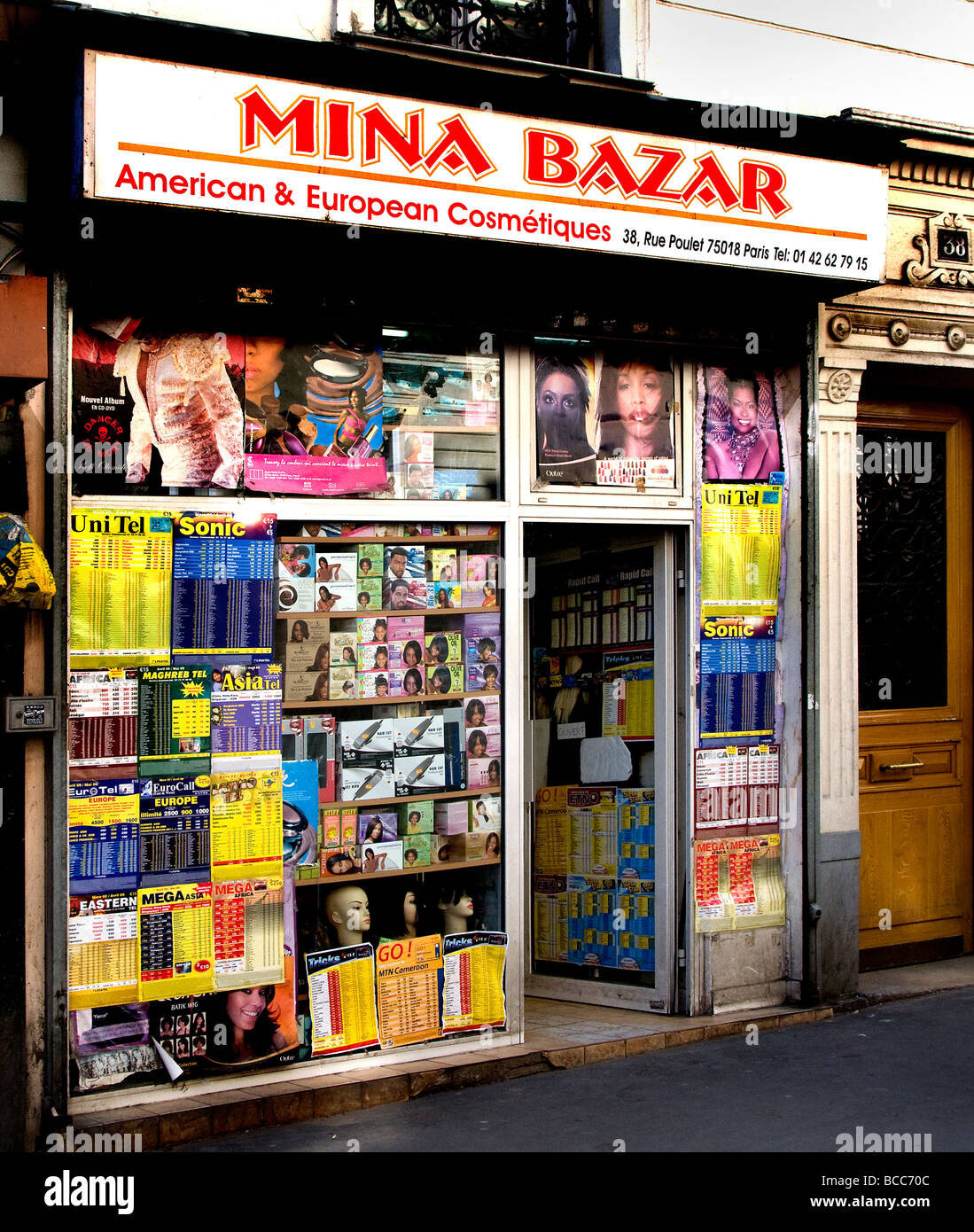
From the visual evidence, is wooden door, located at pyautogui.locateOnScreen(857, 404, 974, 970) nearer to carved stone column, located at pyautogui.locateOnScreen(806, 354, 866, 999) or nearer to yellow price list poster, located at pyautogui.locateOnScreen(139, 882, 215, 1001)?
carved stone column, located at pyautogui.locateOnScreen(806, 354, 866, 999)

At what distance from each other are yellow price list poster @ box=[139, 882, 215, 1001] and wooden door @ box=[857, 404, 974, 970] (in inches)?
163

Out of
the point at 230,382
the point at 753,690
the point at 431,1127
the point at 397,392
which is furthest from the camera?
the point at 753,690

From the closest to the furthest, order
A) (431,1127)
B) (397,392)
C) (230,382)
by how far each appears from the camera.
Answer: (431,1127)
(230,382)
(397,392)

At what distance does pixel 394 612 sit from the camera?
6.71m

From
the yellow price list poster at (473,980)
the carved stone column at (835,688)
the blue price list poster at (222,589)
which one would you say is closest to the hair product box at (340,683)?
the blue price list poster at (222,589)

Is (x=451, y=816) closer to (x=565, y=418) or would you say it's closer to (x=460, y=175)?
(x=565, y=418)

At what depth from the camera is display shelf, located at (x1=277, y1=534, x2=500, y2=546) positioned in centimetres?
643

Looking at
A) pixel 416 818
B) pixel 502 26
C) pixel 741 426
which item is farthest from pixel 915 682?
pixel 502 26

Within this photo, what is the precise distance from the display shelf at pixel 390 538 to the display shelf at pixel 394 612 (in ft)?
1.03

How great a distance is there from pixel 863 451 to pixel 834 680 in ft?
5.17

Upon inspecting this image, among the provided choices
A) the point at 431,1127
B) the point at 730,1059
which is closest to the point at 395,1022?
the point at 431,1127

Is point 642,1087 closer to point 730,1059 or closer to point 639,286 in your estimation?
point 730,1059

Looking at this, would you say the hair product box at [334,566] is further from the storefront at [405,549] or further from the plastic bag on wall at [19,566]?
the plastic bag on wall at [19,566]

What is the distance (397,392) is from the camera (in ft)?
22.0
